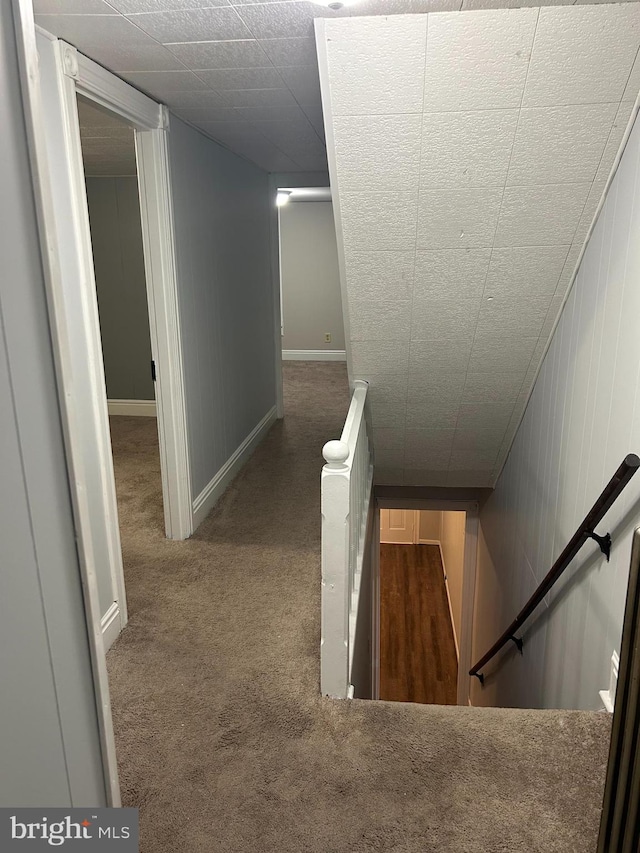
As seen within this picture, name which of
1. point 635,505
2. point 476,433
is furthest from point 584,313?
point 476,433

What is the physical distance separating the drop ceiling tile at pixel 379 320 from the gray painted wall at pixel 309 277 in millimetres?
5530

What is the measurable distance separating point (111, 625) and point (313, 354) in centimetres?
643

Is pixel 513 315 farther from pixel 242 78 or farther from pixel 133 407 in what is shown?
pixel 133 407

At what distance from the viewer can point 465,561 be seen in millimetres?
5305

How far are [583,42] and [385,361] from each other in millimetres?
1552

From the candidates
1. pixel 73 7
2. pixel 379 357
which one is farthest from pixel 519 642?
pixel 73 7

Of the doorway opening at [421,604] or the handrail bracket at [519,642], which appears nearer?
the handrail bracket at [519,642]

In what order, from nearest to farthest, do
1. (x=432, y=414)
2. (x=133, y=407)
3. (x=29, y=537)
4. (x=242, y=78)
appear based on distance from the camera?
(x=29, y=537) < (x=242, y=78) < (x=432, y=414) < (x=133, y=407)

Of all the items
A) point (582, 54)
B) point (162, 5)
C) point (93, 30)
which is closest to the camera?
point (162, 5)

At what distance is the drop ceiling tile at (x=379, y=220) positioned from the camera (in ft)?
7.59

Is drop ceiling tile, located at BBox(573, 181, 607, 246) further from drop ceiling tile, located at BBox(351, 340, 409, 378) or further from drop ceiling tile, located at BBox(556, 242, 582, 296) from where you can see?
drop ceiling tile, located at BBox(351, 340, 409, 378)

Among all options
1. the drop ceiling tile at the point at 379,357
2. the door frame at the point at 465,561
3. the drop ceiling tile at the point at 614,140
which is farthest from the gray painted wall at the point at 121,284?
the drop ceiling tile at the point at 614,140

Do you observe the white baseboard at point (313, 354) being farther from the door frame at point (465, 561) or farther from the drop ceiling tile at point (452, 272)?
the drop ceiling tile at point (452, 272)

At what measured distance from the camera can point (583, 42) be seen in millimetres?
1809
